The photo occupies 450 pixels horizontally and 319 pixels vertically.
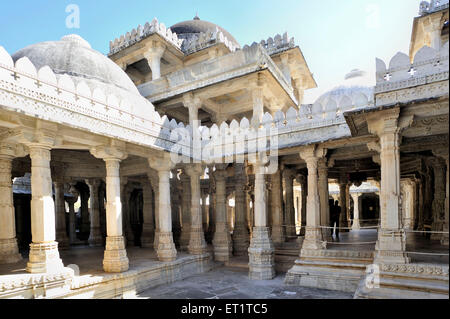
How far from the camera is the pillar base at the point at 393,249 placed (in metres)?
6.81

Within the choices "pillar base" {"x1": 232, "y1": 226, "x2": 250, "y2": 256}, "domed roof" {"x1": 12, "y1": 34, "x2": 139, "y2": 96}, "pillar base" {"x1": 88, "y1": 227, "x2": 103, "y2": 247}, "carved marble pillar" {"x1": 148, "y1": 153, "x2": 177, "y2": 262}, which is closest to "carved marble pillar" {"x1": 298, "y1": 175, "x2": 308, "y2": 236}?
"pillar base" {"x1": 232, "y1": 226, "x2": 250, "y2": 256}

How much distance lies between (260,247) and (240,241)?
13.4 ft

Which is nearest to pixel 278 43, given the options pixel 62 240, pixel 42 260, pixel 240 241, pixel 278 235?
pixel 278 235

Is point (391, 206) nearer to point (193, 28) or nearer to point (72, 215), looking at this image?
point (72, 215)

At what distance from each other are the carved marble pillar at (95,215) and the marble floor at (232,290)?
28.6 ft

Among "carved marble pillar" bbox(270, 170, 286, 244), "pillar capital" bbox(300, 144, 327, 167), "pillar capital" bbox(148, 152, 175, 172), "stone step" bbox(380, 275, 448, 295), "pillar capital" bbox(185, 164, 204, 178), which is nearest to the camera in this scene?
"stone step" bbox(380, 275, 448, 295)

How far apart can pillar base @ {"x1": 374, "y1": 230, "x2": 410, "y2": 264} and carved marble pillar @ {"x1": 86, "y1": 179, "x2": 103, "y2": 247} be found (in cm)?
1601

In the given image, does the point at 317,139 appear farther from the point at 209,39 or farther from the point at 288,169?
the point at 209,39

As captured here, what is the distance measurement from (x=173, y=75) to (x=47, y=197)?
29.2ft

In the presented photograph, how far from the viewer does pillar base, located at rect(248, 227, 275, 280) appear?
11.5 m

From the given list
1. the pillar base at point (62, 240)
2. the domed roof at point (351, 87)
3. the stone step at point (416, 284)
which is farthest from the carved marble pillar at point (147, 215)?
the stone step at point (416, 284)

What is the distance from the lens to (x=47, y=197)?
26.5ft

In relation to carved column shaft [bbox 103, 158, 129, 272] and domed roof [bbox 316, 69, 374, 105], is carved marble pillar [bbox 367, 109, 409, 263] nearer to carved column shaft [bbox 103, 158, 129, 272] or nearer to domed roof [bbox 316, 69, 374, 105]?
carved column shaft [bbox 103, 158, 129, 272]
